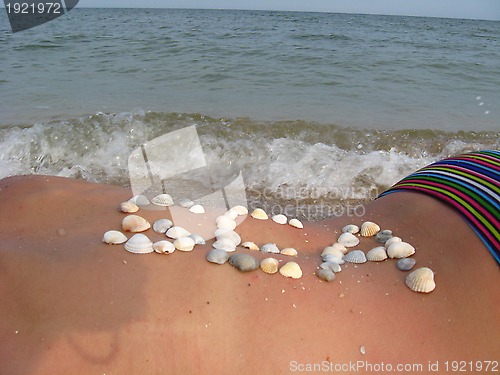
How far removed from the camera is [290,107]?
21.2 ft

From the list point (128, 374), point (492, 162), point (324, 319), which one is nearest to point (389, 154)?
point (492, 162)

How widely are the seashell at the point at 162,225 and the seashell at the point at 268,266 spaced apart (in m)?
0.40

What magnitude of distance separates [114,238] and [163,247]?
0.17 metres

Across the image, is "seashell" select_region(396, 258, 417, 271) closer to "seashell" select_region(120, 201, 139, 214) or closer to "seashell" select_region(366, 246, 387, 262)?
"seashell" select_region(366, 246, 387, 262)

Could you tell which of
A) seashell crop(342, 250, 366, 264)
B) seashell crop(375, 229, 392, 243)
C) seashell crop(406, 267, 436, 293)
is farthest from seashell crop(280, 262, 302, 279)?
seashell crop(375, 229, 392, 243)

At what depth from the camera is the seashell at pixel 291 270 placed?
55.3 inches

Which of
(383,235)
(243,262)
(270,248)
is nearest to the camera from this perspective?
(243,262)

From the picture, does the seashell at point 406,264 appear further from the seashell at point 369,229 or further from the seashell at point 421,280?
the seashell at point 369,229

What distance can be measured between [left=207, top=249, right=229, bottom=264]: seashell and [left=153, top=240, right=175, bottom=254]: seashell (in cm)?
12

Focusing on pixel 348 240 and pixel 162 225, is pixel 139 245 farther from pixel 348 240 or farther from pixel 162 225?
pixel 348 240

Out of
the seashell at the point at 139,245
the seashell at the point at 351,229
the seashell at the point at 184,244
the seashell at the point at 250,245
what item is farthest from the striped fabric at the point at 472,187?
the seashell at the point at 139,245

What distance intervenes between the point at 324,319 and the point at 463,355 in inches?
17.3

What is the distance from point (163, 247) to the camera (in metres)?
1.40

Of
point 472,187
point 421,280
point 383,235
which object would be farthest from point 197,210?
point 472,187
